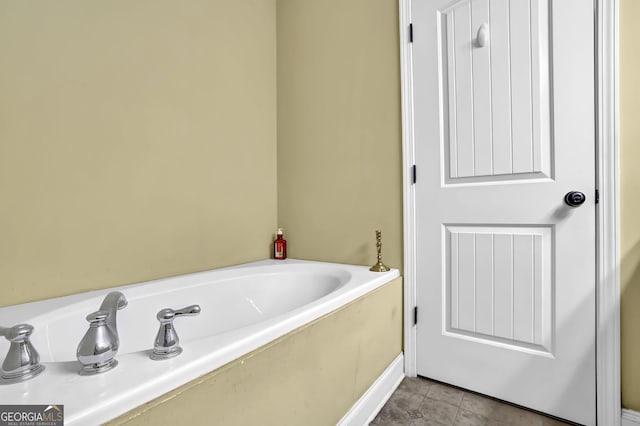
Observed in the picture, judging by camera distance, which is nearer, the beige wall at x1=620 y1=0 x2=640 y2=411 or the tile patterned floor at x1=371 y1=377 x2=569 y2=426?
the beige wall at x1=620 y1=0 x2=640 y2=411

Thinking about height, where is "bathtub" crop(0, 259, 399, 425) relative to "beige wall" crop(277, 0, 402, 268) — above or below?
below

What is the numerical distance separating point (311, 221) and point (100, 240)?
1.10 meters

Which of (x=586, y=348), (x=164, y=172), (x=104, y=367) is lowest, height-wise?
(x=586, y=348)

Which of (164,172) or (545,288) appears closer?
(545,288)

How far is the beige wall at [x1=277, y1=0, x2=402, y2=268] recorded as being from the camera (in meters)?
1.67

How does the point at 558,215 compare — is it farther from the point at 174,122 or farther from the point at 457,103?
the point at 174,122

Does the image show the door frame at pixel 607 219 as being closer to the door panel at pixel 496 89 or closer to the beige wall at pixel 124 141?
the door panel at pixel 496 89

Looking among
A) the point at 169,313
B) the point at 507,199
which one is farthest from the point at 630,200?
the point at 169,313

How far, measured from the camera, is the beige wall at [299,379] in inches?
23.5

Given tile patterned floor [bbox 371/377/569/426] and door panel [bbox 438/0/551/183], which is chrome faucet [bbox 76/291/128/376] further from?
door panel [bbox 438/0/551/183]

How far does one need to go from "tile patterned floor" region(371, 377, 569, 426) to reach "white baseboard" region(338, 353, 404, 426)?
27 mm

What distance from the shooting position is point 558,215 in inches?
48.9

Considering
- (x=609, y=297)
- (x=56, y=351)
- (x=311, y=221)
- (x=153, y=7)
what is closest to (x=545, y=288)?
(x=609, y=297)

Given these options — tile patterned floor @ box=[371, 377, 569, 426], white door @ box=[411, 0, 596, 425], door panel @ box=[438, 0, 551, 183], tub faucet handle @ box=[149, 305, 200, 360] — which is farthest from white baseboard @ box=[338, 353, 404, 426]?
door panel @ box=[438, 0, 551, 183]
